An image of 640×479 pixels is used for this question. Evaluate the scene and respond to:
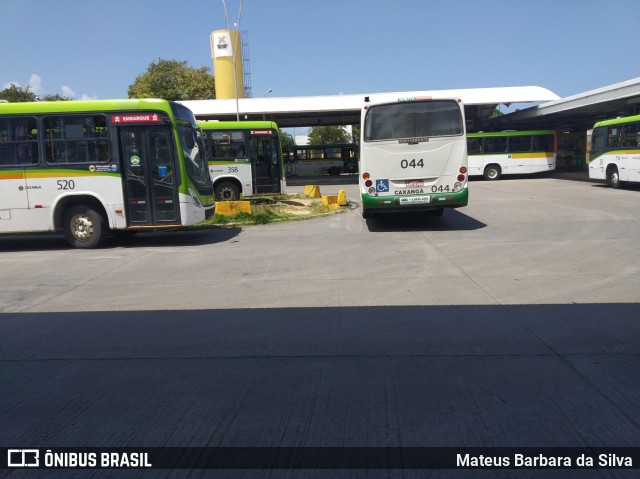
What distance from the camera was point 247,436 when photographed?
130 inches

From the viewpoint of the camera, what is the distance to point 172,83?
48.8 m

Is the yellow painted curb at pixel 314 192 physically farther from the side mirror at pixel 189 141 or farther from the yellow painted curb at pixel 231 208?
the side mirror at pixel 189 141

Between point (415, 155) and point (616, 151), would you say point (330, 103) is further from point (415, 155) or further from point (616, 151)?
point (415, 155)

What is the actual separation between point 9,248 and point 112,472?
1105 cm

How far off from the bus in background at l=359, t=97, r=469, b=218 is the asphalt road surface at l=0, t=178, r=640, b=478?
248 centimetres

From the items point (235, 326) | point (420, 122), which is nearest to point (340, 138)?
point (420, 122)

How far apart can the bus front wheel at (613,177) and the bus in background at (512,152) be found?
387 inches

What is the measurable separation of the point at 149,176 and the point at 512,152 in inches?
1100

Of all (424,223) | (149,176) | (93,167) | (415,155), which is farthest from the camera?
(424,223)

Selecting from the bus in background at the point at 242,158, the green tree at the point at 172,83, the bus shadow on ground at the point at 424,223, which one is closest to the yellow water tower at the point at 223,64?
the green tree at the point at 172,83

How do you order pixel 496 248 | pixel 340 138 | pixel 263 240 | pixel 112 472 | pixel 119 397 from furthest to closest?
pixel 340 138 → pixel 263 240 → pixel 496 248 → pixel 119 397 → pixel 112 472

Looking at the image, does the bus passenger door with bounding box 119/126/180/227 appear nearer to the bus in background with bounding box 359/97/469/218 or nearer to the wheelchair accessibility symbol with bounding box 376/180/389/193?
the bus in background with bounding box 359/97/469/218

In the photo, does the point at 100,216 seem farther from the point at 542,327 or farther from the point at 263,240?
the point at 542,327

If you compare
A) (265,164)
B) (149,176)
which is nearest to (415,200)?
(149,176)
